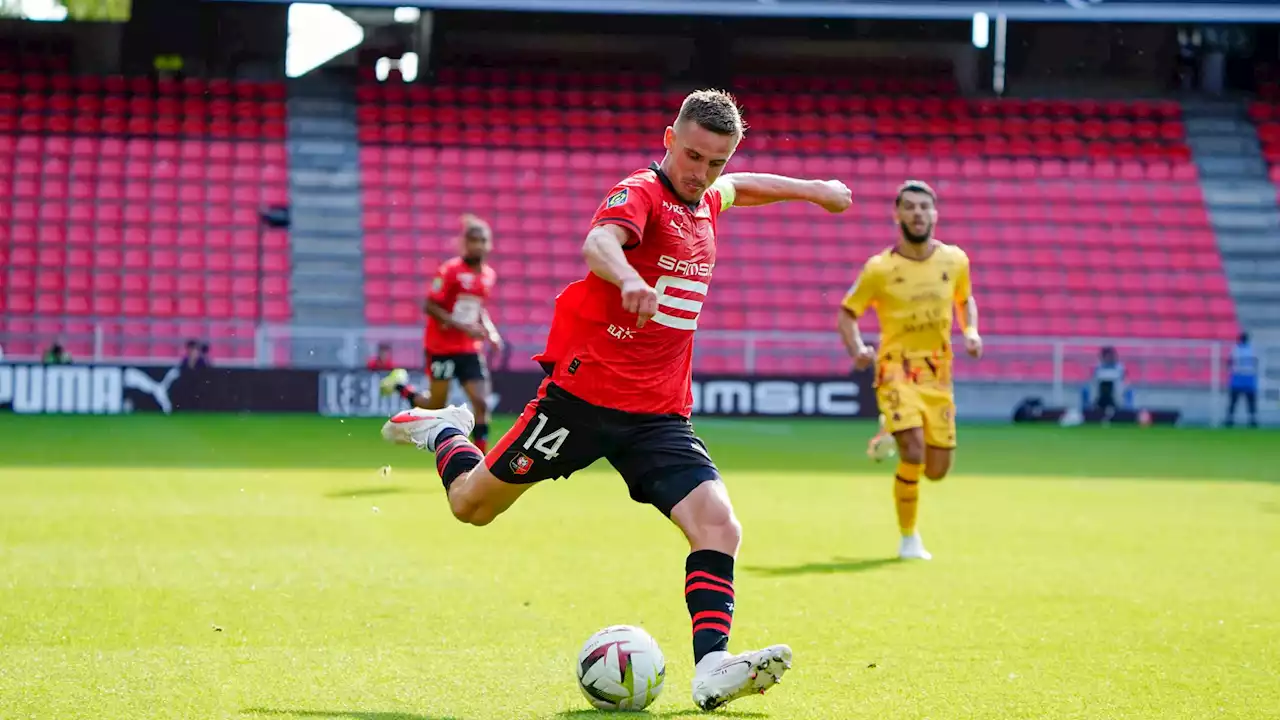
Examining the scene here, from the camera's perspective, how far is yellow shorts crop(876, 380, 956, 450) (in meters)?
10.1

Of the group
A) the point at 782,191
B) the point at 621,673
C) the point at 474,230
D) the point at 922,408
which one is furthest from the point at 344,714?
the point at 474,230

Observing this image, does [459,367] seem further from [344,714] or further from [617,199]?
[344,714]

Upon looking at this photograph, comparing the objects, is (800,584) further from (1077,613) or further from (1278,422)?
(1278,422)

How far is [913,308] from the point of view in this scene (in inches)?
408

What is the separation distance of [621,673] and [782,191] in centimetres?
207

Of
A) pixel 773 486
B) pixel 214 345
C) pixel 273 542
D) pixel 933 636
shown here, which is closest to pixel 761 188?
pixel 933 636

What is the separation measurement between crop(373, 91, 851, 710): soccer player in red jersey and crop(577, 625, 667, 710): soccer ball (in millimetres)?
163

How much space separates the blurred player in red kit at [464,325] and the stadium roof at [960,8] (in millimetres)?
13630

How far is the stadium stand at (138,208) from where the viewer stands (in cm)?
2744

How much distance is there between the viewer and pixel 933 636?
6.94 metres

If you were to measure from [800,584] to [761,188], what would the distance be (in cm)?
289

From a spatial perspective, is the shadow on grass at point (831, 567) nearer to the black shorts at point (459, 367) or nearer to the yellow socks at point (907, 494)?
the yellow socks at point (907, 494)

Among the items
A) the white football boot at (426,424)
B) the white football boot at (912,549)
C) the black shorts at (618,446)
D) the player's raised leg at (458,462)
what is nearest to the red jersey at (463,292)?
the white football boot at (912,549)

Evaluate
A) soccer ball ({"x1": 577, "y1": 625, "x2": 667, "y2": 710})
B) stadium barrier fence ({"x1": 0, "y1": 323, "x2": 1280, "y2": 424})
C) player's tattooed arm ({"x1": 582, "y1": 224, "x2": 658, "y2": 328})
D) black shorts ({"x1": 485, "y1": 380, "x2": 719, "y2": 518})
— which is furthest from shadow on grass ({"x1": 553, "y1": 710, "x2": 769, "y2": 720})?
stadium barrier fence ({"x1": 0, "y1": 323, "x2": 1280, "y2": 424})
